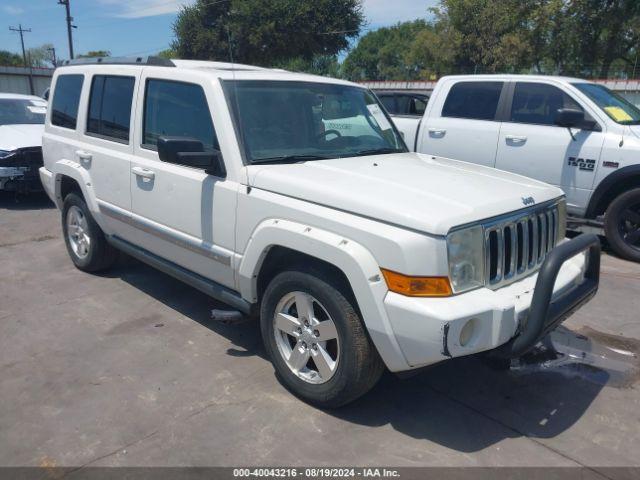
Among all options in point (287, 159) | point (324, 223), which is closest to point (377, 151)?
point (287, 159)

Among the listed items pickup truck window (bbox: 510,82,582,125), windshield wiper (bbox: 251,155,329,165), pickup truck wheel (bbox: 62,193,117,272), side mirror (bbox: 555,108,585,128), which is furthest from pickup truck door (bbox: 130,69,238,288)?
pickup truck window (bbox: 510,82,582,125)

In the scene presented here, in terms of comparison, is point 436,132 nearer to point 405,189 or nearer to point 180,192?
point 180,192

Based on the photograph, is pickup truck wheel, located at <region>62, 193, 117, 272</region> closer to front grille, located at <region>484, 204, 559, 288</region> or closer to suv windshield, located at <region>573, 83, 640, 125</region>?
front grille, located at <region>484, 204, 559, 288</region>

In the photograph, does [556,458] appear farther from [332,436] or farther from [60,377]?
[60,377]

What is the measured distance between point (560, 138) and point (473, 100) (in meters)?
1.30

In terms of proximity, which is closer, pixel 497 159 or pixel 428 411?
pixel 428 411

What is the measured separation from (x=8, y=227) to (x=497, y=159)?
6.69m

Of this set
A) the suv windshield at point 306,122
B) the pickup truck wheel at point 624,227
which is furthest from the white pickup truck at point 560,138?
the suv windshield at point 306,122

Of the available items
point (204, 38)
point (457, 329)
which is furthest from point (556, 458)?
point (204, 38)

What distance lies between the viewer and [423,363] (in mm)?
2779

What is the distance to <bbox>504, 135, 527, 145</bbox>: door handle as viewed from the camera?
685cm

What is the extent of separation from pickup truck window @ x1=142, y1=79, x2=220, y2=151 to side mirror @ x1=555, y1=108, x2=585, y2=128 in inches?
169

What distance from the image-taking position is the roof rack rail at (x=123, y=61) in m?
4.45

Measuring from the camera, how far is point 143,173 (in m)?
4.28
